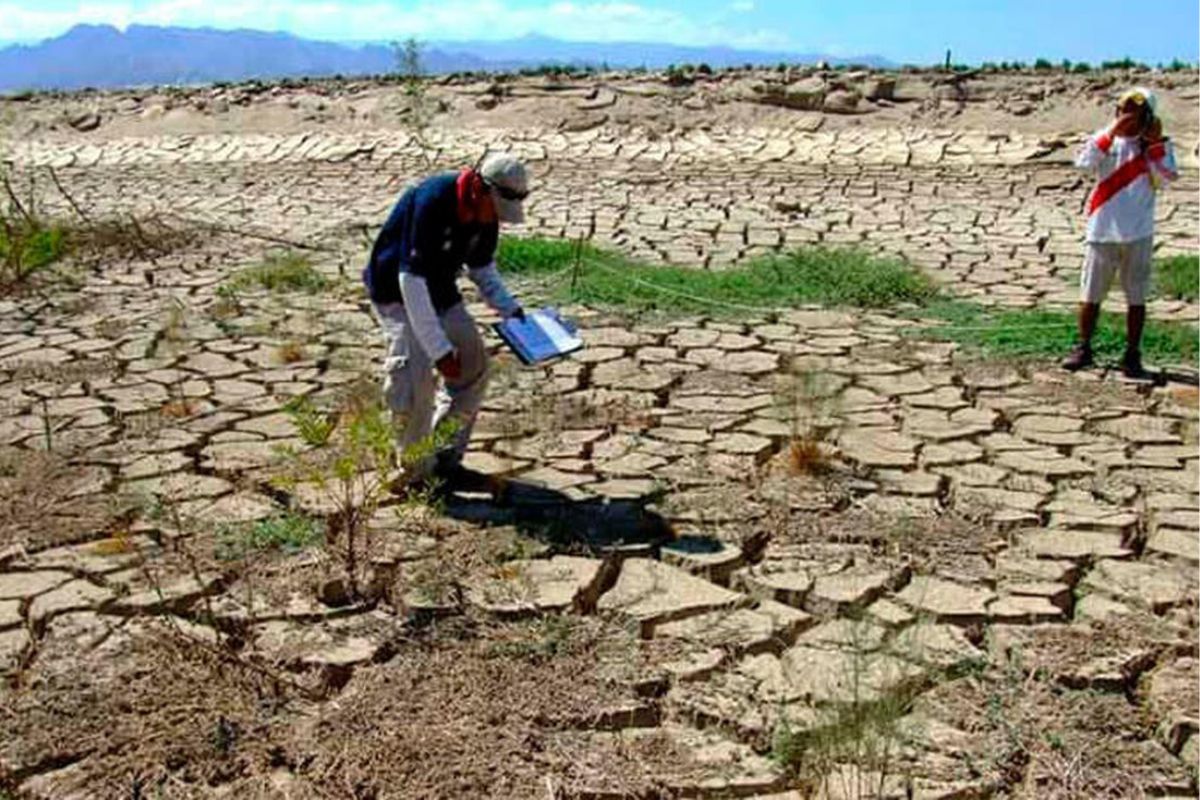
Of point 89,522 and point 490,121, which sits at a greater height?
point 490,121

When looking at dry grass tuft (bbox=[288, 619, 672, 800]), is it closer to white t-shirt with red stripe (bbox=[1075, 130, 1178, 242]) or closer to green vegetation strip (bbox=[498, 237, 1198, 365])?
white t-shirt with red stripe (bbox=[1075, 130, 1178, 242])

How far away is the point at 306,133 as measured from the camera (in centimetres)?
1627

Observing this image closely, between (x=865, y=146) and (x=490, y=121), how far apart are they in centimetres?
459

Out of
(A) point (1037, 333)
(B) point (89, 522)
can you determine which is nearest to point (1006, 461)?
(A) point (1037, 333)

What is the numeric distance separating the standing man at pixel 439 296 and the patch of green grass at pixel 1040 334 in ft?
9.89

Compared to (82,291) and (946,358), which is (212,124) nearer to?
(82,291)

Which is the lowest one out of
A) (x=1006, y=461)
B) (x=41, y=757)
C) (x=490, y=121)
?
(x=41, y=757)

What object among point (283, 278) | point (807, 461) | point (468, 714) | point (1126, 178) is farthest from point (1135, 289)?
point (283, 278)

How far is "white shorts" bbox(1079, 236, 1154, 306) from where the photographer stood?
5.98 meters

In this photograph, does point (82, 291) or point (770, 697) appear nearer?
point (770, 697)

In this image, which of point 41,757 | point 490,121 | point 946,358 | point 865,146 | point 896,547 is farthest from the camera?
point 490,121

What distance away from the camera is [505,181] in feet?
13.4

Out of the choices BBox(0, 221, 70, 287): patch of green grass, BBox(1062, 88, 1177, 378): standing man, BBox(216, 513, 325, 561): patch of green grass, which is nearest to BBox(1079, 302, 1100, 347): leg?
BBox(1062, 88, 1177, 378): standing man

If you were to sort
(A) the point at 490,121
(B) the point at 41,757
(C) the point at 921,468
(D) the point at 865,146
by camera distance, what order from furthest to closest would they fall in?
1. (A) the point at 490,121
2. (D) the point at 865,146
3. (C) the point at 921,468
4. (B) the point at 41,757
